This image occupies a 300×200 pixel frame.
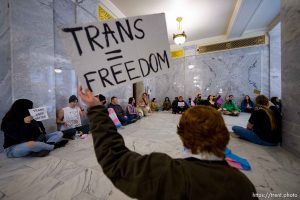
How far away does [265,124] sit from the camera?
2.84 meters

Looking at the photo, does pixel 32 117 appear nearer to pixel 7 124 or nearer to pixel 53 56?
pixel 7 124

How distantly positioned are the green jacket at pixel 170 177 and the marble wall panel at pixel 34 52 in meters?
3.46

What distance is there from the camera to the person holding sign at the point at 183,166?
21.2 inches

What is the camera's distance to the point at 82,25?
90cm

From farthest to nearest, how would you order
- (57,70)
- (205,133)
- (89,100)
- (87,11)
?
(87,11)
(57,70)
(89,100)
(205,133)

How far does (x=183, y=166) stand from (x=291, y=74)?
308cm

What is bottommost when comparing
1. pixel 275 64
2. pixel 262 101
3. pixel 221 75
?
pixel 262 101

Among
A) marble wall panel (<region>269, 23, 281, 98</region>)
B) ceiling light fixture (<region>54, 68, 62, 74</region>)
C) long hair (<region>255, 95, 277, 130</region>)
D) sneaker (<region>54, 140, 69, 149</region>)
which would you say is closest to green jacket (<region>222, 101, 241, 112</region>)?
marble wall panel (<region>269, 23, 281, 98</region>)

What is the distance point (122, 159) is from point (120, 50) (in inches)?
27.4

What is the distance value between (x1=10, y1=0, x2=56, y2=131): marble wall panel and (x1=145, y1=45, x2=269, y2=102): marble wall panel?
253 inches

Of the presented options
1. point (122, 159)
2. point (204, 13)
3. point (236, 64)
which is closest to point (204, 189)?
point (122, 159)

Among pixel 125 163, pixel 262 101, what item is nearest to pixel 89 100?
pixel 125 163

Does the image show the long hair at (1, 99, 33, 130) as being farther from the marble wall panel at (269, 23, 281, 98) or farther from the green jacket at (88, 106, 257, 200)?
the marble wall panel at (269, 23, 281, 98)

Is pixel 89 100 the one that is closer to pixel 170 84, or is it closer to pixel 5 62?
pixel 5 62
